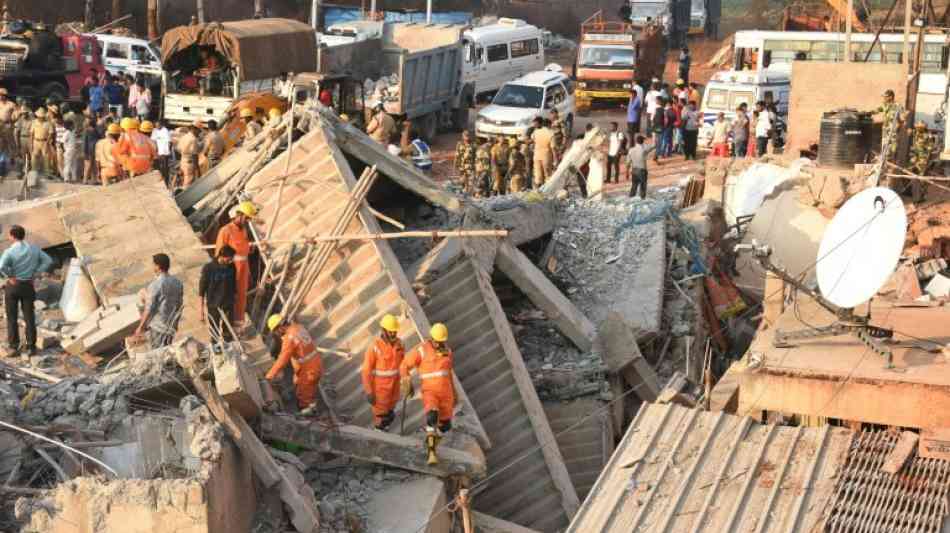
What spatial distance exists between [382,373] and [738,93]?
65.9 feet

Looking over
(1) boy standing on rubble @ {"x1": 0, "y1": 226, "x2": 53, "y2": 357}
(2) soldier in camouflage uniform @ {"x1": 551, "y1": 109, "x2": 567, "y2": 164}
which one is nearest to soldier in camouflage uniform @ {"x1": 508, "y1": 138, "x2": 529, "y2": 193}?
(2) soldier in camouflage uniform @ {"x1": 551, "y1": 109, "x2": 567, "y2": 164}

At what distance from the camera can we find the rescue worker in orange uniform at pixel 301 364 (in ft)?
39.9

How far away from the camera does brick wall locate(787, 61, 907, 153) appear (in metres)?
22.4

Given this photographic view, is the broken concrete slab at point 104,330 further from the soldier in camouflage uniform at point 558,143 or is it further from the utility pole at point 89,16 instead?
the utility pole at point 89,16

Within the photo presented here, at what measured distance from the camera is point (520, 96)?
3086 centimetres

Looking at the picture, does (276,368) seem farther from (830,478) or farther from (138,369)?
(830,478)

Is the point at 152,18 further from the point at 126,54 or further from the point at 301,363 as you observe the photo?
the point at 301,363

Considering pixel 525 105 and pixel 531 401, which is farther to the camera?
pixel 525 105

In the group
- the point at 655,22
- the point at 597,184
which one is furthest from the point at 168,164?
the point at 655,22

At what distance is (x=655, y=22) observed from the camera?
4416 centimetres

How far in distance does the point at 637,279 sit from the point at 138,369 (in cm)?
774

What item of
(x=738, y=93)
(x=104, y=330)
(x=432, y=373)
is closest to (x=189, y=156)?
(x=104, y=330)

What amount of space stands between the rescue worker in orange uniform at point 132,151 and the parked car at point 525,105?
12910 millimetres

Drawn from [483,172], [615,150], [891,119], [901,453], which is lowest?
[483,172]
